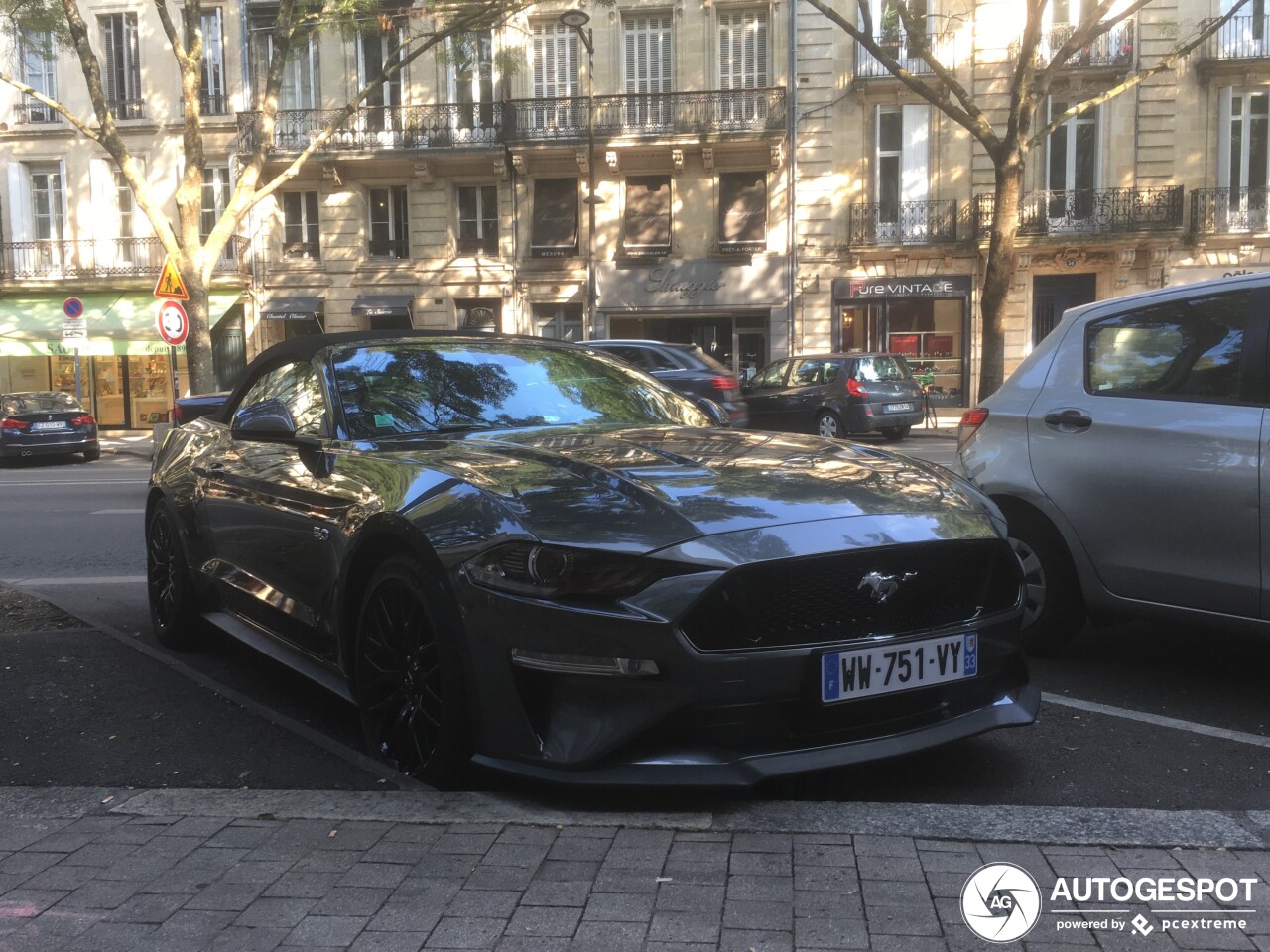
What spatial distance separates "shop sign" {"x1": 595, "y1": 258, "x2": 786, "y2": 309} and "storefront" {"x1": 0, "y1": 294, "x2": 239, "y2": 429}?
31.8 ft

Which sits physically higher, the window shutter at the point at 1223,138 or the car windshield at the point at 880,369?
the window shutter at the point at 1223,138

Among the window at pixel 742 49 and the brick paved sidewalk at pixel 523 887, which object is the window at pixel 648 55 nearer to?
the window at pixel 742 49

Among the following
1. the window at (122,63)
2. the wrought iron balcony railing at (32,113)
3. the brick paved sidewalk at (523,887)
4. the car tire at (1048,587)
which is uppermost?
the window at (122,63)

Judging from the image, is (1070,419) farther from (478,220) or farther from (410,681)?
(478,220)

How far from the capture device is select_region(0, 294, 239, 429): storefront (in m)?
27.4

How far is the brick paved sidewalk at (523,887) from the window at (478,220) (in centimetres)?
2617

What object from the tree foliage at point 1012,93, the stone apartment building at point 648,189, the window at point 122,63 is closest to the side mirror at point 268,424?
the tree foliage at point 1012,93

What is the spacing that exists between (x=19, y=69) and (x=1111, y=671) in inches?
1291

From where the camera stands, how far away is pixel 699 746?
116 inches

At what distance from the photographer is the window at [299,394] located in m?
4.33

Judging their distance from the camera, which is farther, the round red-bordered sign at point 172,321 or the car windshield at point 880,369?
the car windshield at point 880,369

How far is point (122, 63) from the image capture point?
1124 inches

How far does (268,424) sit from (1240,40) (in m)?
28.1

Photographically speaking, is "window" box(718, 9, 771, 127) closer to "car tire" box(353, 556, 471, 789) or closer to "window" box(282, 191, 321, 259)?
"window" box(282, 191, 321, 259)
